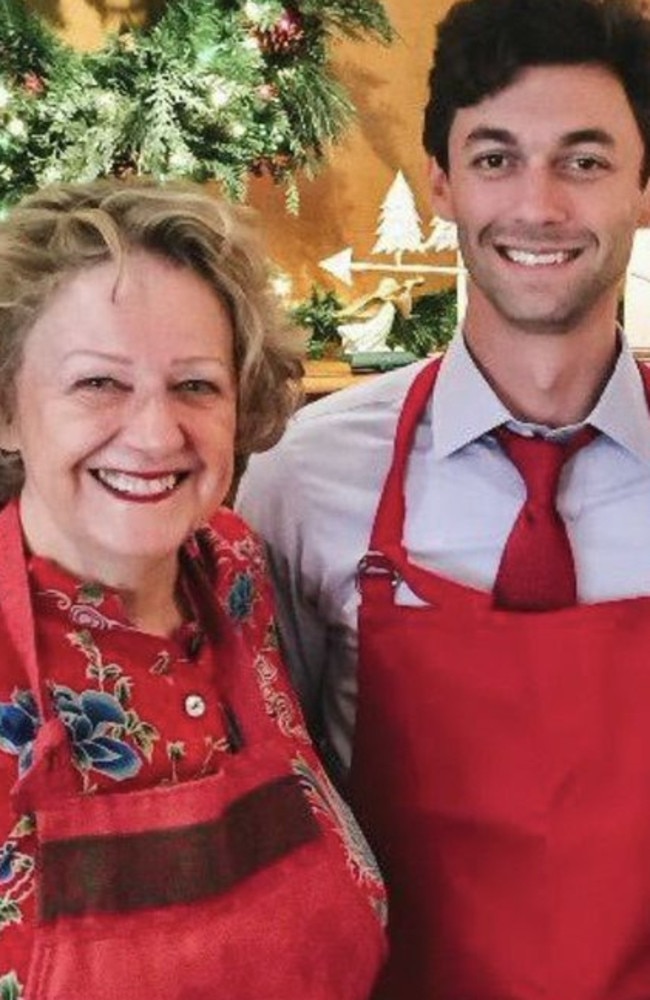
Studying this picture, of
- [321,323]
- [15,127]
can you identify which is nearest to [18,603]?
[15,127]

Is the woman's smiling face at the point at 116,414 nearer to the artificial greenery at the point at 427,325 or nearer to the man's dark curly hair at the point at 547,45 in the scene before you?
the man's dark curly hair at the point at 547,45

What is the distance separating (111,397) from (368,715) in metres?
0.44

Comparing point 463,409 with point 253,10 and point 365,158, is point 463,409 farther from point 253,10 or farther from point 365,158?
point 365,158

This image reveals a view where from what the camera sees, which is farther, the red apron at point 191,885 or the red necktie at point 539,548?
the red necktie at point 539,548

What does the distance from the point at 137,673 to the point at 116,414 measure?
18 centimetres

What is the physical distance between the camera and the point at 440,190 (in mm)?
1379

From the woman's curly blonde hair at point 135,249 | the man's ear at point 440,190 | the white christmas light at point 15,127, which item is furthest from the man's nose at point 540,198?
the white christmas light at point 15,127

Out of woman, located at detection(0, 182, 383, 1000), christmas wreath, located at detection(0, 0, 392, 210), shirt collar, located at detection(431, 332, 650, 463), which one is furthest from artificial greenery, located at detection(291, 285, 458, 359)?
woman, located at detection(0, 182, 383, 1000)

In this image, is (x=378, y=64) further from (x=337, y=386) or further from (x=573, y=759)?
(x=573, y=759)

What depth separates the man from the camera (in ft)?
3.76

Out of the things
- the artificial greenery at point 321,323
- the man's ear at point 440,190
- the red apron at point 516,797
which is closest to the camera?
the red apron at point 516,797

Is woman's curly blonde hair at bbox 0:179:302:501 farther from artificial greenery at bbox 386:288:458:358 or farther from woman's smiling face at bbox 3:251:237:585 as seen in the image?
artificial greenery at bbox 386:288:458:358

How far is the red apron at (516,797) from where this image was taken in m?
1.14

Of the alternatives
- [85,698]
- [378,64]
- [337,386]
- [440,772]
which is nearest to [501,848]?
[440,772]
